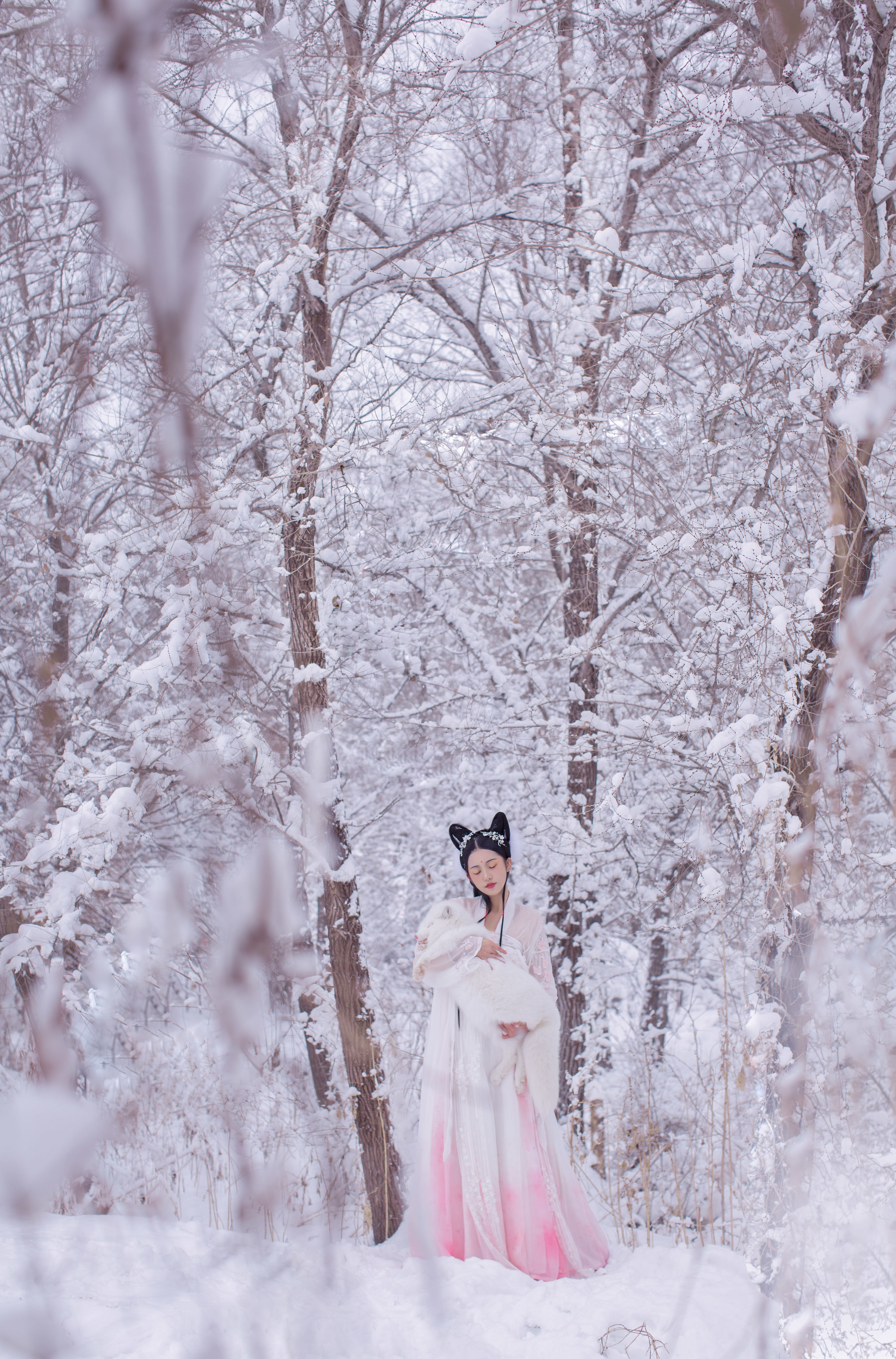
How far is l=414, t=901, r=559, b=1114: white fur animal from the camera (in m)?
3.16

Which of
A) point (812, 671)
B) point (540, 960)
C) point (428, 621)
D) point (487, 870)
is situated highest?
point (428, 621)

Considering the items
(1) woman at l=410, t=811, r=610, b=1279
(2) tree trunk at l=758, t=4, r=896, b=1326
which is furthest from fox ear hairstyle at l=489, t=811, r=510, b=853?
(2) tree trunk at l=758, t=4, r=896, b=1326

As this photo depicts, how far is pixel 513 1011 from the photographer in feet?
10.4

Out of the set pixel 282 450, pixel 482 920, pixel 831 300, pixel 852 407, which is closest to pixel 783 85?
pixel 831 300

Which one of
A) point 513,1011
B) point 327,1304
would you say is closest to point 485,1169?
point 513,1011

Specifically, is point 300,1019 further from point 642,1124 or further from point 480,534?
point 480,534

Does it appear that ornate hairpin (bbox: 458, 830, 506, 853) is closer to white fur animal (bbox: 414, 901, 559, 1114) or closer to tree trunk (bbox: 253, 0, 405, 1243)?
white fur animal (bbox: 414, 901, 559, 1114)

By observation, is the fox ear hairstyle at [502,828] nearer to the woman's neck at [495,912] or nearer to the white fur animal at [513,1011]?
the woman's neck at [495,912]

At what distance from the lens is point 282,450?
4508 mm

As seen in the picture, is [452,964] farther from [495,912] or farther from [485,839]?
[485,839]

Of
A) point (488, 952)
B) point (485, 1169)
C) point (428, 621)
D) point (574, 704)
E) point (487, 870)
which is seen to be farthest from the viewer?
point (428, 621)

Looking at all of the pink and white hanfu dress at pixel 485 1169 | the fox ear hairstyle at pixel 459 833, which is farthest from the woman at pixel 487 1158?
the fox ear hairstyle at pixel 459 833

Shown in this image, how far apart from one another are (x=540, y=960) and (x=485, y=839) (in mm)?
519

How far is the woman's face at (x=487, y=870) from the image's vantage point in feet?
11.1
